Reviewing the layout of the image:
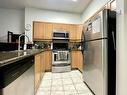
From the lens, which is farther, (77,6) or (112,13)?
(77,6)

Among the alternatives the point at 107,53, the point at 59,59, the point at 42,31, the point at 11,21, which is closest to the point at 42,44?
the point at 42,31

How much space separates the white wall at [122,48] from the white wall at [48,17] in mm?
3779

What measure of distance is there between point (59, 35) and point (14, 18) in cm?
227

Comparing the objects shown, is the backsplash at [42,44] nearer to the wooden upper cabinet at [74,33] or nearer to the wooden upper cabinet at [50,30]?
the wooden upper cabinet at [50,30]

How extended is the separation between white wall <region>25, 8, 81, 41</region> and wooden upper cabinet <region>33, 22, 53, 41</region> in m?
0.30

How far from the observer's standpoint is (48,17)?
5.41 metres

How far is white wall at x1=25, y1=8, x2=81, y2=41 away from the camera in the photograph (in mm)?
5191

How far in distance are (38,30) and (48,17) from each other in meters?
0.85

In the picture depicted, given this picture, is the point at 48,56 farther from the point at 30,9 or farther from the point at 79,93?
the point at 79,93

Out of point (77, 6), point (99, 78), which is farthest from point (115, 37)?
point (77, 6)

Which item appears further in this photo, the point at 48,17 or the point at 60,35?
the point at 48,17

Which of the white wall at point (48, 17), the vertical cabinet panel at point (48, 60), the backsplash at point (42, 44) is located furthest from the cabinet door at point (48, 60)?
the white wall at point (48, 17)

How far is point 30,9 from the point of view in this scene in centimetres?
521

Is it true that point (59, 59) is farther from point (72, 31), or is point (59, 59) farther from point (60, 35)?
point (72, 31)
